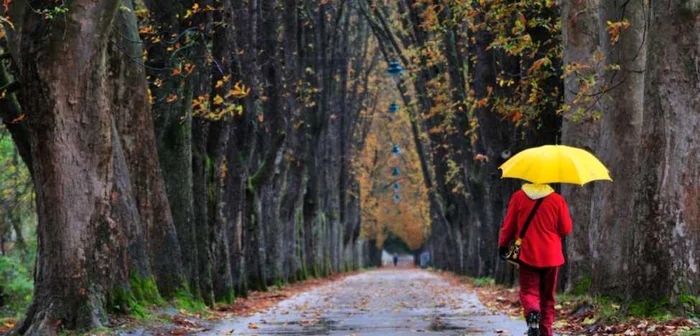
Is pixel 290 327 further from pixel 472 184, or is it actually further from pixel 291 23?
pixel 472 184

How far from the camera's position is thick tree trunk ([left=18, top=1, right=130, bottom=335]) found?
11.4 metres

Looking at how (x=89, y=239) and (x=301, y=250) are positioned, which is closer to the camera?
(x=89, y=239)

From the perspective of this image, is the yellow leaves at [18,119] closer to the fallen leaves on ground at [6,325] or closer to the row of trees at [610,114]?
the fallen leaves on ground at [6,325]

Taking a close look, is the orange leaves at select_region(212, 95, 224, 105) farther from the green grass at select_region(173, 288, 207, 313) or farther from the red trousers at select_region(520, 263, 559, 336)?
Answer: the red trousers at select_region(520, 263, 559, 336)

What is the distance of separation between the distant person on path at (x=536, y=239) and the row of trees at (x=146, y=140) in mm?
5216

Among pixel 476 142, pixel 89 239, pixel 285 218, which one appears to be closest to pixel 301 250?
pixel 285 218

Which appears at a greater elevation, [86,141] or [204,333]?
[86,141]

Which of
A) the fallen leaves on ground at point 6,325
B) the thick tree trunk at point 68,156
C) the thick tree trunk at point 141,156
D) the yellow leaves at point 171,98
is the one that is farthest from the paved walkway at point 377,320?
the yellow leaves at point 171,98

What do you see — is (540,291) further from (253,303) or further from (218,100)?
(253,303)

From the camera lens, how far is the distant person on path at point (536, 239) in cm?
922

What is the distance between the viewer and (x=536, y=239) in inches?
364

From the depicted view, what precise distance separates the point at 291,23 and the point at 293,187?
9.56 metres

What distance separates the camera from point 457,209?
46500 mm

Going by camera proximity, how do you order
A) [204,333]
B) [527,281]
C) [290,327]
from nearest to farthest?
[527,281] < [204,333] < [290,327]
